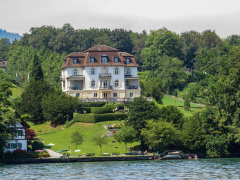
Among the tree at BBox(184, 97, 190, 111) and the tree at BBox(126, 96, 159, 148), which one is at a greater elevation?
the tree at BBox(184, 97, 190, 111)

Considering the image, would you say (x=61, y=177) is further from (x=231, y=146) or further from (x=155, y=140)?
(x=231, y=146)

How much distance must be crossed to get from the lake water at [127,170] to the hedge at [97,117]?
2893cm

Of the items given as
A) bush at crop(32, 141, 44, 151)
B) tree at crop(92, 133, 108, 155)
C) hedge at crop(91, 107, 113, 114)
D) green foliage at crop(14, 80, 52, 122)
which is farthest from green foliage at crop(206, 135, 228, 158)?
green foliage at crop(14, 80, 52, 122)

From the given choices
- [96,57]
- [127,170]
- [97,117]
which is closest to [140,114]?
[97,117]

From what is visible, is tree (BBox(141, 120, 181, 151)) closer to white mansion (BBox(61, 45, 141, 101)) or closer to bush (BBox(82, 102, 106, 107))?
bush (BBox(82, 102, 106, 107))

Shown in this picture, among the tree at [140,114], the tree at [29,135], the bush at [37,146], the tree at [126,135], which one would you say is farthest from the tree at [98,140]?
the tree at [29,135]

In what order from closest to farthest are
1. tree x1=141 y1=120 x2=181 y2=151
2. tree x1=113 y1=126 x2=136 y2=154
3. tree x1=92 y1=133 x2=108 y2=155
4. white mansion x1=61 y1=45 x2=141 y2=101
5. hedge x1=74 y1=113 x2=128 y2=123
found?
1. tree x1=141 y1=120 x2=181 y2=151
2. tree x1=92 y1=133 x2=108 y2=155
3. tree x1=113 y1=126 x2=136 y2=154
4. hedge x1=74 y1=113 x2=128 y2=123
5. white mansion x1=61 y1=45 x2=141 y2=101

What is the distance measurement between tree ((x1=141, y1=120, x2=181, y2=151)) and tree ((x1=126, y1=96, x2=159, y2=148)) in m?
2.33

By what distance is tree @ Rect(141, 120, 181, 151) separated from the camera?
95250 mm

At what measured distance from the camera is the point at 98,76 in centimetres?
13100

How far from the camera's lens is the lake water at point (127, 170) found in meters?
67.2

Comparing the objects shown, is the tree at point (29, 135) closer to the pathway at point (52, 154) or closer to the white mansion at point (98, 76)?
the pathway at point (52, 154)

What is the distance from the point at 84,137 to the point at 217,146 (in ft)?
89.4

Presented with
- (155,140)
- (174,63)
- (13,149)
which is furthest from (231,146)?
(174,63)
